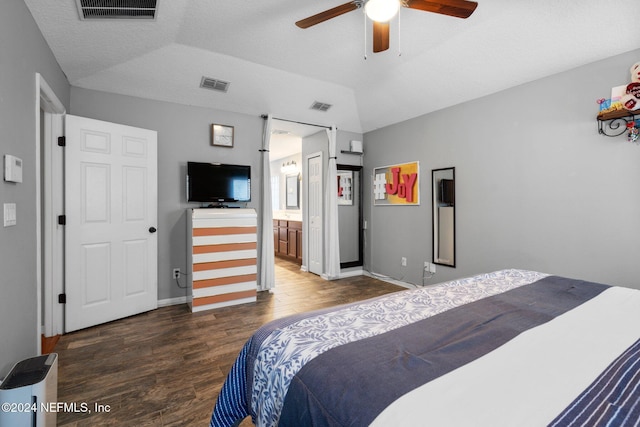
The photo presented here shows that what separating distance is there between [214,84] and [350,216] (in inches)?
112

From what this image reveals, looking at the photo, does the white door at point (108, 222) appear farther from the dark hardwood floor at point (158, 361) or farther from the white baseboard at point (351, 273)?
the white baseboard at point (351, 273)

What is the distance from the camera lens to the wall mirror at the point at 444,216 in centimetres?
371

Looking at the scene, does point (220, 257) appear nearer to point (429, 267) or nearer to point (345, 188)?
point (345, 188)

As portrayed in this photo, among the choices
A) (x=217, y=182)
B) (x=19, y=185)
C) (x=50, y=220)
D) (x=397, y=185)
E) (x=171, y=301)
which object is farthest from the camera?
(x=397, y=185)

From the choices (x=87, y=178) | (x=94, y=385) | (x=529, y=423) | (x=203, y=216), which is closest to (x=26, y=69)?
(x=87, y=178)

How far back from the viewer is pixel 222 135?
3.87 meters

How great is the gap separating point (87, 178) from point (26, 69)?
1.20 meters

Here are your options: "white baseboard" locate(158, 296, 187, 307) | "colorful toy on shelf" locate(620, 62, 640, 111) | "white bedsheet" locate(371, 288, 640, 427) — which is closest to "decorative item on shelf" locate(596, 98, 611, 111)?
"colorful toy on shelf" locate(620, 62, 640, 111)

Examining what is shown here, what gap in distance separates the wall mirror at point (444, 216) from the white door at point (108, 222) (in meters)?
3.41

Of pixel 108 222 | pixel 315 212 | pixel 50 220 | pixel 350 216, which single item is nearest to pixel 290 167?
pixel 315 212

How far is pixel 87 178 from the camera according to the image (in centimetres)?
288

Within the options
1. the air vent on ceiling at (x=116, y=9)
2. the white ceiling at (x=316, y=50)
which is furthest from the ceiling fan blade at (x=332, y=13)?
the air vent on ceiling at (x=116, y=9)

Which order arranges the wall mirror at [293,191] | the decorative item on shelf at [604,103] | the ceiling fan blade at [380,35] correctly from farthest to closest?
the wall mirror at [293,191] → the decorative item on shelf at [604,103] → the ceiling fan blade at [380,35]

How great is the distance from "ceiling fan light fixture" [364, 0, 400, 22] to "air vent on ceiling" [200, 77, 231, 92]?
2.20 metres
